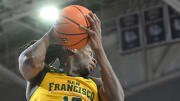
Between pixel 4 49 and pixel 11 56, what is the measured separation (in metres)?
0.56

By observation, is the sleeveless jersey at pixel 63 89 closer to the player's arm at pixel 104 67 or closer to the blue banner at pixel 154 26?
the player's arm at pixel 104 67

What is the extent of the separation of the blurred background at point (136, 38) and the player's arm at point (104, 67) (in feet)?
30.2

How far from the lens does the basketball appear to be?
110 inches

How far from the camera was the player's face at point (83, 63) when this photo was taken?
331 centimetres

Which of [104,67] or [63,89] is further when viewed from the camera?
[63,89]

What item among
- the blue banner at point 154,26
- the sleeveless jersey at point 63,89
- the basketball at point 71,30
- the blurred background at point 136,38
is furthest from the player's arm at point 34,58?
the blue banner at point 154,26

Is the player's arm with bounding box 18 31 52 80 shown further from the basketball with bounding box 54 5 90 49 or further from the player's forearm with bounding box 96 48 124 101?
the player's forearm with bounding box 96 48 124 101

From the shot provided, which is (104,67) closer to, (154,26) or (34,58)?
(34,58)

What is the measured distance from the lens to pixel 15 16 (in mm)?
12016

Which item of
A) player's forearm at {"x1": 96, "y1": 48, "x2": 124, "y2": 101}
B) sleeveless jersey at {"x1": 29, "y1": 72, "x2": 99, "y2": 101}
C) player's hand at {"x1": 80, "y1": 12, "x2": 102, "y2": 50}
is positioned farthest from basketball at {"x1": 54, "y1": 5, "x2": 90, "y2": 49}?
sleeveless jersey at {"x1": 29, "y1": 72, "x2": 99, "y2": 101}

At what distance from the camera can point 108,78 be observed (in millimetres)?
2934

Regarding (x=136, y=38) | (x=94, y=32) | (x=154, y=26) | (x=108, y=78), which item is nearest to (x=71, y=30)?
(x=94, y=32)

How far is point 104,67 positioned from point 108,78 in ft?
0.36

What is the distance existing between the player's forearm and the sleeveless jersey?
0.24 meters
